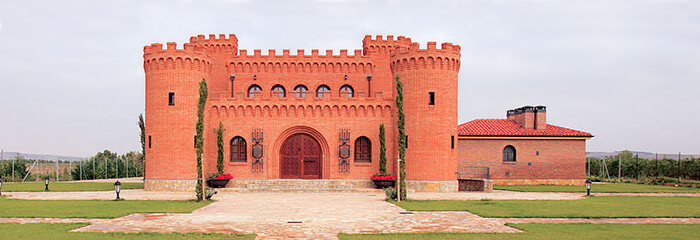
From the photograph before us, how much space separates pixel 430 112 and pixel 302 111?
6.92 metres

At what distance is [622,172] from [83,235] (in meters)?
47.6

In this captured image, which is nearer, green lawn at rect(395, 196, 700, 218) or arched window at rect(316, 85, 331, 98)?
green lawn at rect(395, 196, 700, 218)

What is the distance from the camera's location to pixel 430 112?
2856 centimetres

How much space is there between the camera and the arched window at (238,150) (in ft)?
101

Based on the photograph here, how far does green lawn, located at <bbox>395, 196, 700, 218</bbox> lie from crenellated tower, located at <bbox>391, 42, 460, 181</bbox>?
6.54 metres

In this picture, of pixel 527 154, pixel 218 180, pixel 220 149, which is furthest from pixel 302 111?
pixel 527 154

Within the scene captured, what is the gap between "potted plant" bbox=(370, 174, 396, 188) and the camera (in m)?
28.5

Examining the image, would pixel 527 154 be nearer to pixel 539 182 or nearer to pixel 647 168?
pixel 539 182

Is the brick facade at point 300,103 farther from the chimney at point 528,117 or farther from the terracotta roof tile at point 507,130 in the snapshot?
the chimney at point 528,117

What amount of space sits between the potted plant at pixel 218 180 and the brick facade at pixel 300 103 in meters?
0.91

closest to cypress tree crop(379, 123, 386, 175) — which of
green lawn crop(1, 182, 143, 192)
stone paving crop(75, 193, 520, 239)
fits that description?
stone paving crop(75, 193, 520, 239)

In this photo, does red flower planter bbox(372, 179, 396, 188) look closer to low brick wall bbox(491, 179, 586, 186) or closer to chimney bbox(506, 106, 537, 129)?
low brick wall bbox(491, 179, 586, 186)

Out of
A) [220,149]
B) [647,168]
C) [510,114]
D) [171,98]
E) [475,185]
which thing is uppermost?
[171,98]

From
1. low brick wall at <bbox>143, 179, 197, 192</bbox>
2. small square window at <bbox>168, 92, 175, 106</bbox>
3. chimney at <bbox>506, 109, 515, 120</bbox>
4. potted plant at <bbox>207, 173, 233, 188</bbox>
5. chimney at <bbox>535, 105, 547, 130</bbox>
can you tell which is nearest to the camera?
low brick wall at <bbox>143, 179, 197, 192</bbox>
